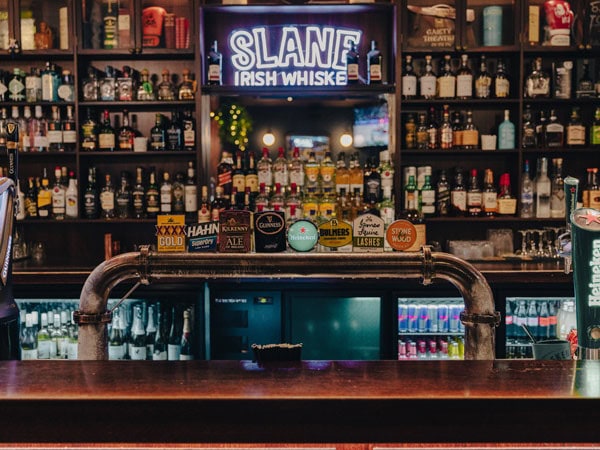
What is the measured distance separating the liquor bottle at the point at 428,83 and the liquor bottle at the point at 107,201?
225 cm

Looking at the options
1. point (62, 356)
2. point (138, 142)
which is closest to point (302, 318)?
point (62, 356)

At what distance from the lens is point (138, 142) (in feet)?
14.3

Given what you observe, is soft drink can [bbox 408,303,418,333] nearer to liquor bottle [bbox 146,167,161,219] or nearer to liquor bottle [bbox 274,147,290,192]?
liquor bottle [bbox 274,147,290,192]

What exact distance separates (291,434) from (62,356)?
9.17 feet

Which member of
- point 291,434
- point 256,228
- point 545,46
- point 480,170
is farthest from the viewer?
point 480,170

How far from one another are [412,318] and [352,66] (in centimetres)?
173

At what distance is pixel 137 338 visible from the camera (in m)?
3.57

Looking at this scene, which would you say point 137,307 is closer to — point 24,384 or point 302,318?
point 302,318

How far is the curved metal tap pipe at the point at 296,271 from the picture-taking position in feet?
4.79

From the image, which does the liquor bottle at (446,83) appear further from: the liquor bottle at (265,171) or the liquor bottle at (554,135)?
the liquor bottle at (265,171)

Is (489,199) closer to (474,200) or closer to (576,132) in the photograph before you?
(474,200)

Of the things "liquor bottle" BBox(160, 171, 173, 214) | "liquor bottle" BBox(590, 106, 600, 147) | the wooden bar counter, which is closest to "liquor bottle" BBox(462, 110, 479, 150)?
"liquor bottle" BBox(590, 106, 600, 147)

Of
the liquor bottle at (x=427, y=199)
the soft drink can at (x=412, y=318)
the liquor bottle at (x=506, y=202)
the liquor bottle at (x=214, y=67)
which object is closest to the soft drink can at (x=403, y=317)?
the soft drink can at (x=412, y=318)

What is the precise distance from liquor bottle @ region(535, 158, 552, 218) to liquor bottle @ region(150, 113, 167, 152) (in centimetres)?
261
